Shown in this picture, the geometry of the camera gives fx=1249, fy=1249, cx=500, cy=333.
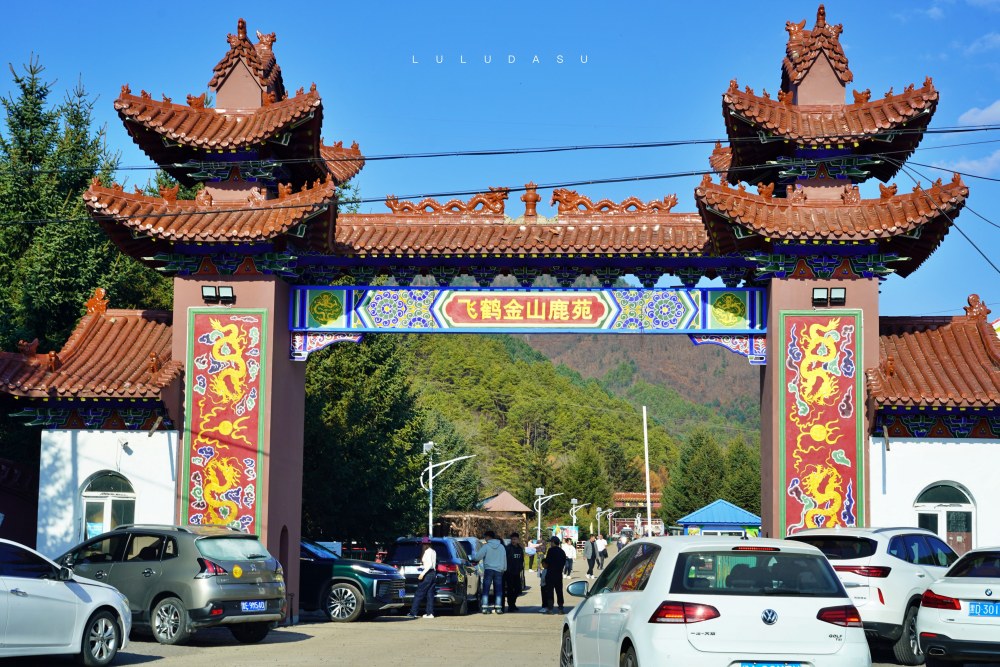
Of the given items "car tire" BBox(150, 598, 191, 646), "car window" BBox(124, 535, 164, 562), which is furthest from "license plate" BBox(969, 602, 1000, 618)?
"car window" BBox(124, 535, 164, 562)

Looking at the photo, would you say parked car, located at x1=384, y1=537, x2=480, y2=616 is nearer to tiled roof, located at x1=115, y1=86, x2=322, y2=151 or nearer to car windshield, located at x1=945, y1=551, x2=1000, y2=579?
tiled roof, located at x1=115, y1=86, x2=322, y2=151

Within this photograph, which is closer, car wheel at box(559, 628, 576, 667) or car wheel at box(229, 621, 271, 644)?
car wheel at box(559, 628, 576, 667)

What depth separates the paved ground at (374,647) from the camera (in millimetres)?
14523

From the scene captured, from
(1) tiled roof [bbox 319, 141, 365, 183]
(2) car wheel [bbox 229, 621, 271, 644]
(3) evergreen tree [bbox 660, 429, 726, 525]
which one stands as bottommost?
(3) evergreen tree [bbox 660, 429, 726, 525]

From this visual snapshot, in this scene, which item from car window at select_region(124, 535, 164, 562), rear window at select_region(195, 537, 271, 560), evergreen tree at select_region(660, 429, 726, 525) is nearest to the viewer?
rear window at select_region(195, 537, 271, 560)

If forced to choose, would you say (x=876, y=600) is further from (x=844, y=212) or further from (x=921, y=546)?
(x=844, y=212)

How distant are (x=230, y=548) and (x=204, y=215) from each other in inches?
261

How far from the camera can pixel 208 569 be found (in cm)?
1627

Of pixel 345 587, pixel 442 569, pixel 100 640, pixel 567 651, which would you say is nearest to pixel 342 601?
pixel 345 587

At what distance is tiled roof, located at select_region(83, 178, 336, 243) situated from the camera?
2022 cm

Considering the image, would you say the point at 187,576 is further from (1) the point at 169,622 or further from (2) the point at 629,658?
(2) the point at 629,658

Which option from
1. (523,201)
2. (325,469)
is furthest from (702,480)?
(523,201)

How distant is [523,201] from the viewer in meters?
22.3

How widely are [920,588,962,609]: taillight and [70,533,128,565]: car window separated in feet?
34.0
